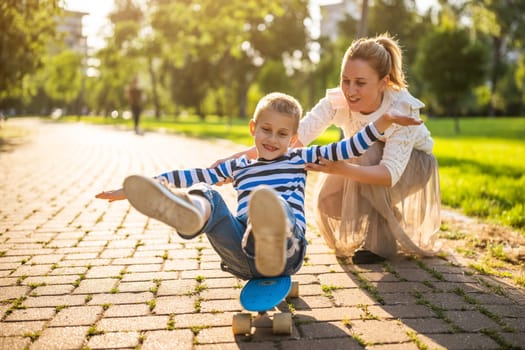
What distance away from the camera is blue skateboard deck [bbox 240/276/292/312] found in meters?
2.73

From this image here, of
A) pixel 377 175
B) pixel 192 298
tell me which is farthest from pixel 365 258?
pixel 192 298

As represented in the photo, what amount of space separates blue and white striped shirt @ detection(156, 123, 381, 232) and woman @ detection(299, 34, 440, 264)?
0.36 m

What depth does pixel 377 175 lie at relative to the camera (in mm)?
3777

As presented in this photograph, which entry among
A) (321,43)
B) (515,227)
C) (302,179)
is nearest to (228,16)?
(515,227)

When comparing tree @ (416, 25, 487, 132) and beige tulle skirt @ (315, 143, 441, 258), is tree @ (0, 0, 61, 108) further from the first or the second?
tree @ (416, 25, 487, 132)

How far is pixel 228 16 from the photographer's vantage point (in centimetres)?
1515

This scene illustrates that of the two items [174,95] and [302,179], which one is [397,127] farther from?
[174,95]

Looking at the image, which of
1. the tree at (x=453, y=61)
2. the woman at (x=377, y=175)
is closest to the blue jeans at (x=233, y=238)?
the woman at (x=377, y=175)

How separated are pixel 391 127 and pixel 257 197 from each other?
72.9 inches

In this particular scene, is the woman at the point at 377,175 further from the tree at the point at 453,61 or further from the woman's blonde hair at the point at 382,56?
the tree at the point at 453,61

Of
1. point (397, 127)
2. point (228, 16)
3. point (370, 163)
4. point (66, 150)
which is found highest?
point (228, 16)

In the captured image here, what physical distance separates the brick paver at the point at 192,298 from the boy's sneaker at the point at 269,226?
18.8 inches

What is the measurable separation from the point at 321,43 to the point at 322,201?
50.7m

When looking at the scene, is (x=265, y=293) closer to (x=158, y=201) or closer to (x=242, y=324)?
(x=242, y=324)
